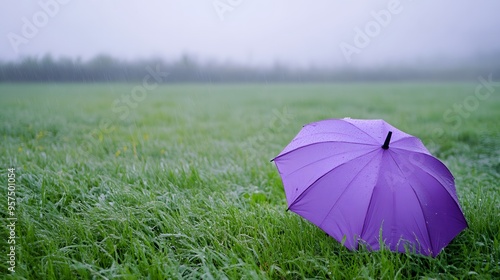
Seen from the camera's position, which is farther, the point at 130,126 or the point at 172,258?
the point at 130,126

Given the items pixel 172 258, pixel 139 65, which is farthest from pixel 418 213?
pixel 139 65

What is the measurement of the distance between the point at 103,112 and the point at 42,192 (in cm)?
635

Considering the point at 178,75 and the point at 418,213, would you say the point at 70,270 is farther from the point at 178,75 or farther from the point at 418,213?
the point at 178,75

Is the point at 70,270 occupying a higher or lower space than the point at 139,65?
lower

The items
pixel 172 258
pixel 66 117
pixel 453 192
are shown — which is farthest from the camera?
pixel 66 117

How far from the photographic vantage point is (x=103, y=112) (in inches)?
355

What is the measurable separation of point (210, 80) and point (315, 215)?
86.4 ft

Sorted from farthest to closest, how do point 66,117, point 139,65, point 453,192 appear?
point 139,65
point 66,117
point 453,192

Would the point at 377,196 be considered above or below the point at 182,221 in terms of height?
above

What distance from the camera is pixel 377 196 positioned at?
230 centimetres

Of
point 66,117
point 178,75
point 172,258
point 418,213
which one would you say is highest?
point 178,75

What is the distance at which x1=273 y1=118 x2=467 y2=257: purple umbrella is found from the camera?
2307 millimetres

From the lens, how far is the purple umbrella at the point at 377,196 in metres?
2.31

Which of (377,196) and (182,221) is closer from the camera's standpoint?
(377,196)
